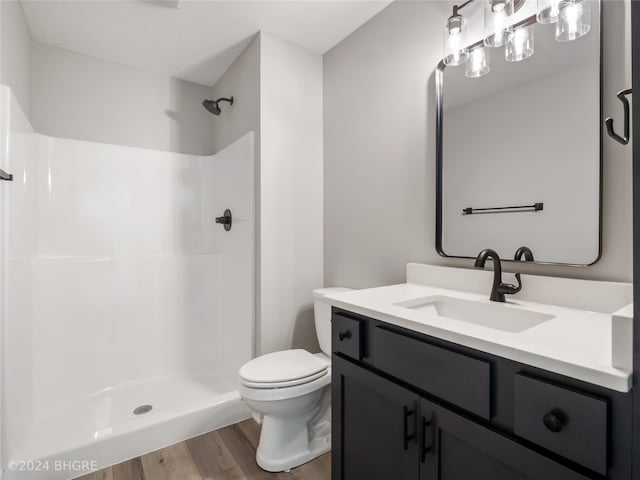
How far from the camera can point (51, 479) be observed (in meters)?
1.45

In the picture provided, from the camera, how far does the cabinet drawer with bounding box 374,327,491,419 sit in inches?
30.1

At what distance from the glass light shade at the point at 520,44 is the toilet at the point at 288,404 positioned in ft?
3.97

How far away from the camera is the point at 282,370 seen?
154 centimetres

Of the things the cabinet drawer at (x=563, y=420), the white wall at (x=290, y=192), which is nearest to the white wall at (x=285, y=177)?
the white wall at (x=290, y=192)

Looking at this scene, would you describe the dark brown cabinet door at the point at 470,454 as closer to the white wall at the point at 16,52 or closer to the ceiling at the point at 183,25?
the ceiling at the point at 183,25

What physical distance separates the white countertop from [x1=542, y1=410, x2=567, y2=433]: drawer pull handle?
0.27 ft

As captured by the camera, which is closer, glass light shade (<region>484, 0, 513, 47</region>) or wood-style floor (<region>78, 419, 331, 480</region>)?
glass light shade (<region>484, 0, 513, 47</region>)

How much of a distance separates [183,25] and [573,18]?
188 cm

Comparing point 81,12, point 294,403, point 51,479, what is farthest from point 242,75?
point 51,479

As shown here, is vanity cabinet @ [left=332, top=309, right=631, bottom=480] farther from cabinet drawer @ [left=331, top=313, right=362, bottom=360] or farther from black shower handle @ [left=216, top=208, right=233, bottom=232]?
black shower handle @ [left=216, top=208, right=233, bottom=232]

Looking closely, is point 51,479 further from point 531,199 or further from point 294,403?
point 531,199

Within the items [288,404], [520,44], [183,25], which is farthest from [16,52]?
[520,44]

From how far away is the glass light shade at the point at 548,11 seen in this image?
107 cm

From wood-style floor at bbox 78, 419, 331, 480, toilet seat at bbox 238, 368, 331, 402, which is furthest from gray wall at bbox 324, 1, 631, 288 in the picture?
wood-style floor at bbox 78, 419, 331, 480
